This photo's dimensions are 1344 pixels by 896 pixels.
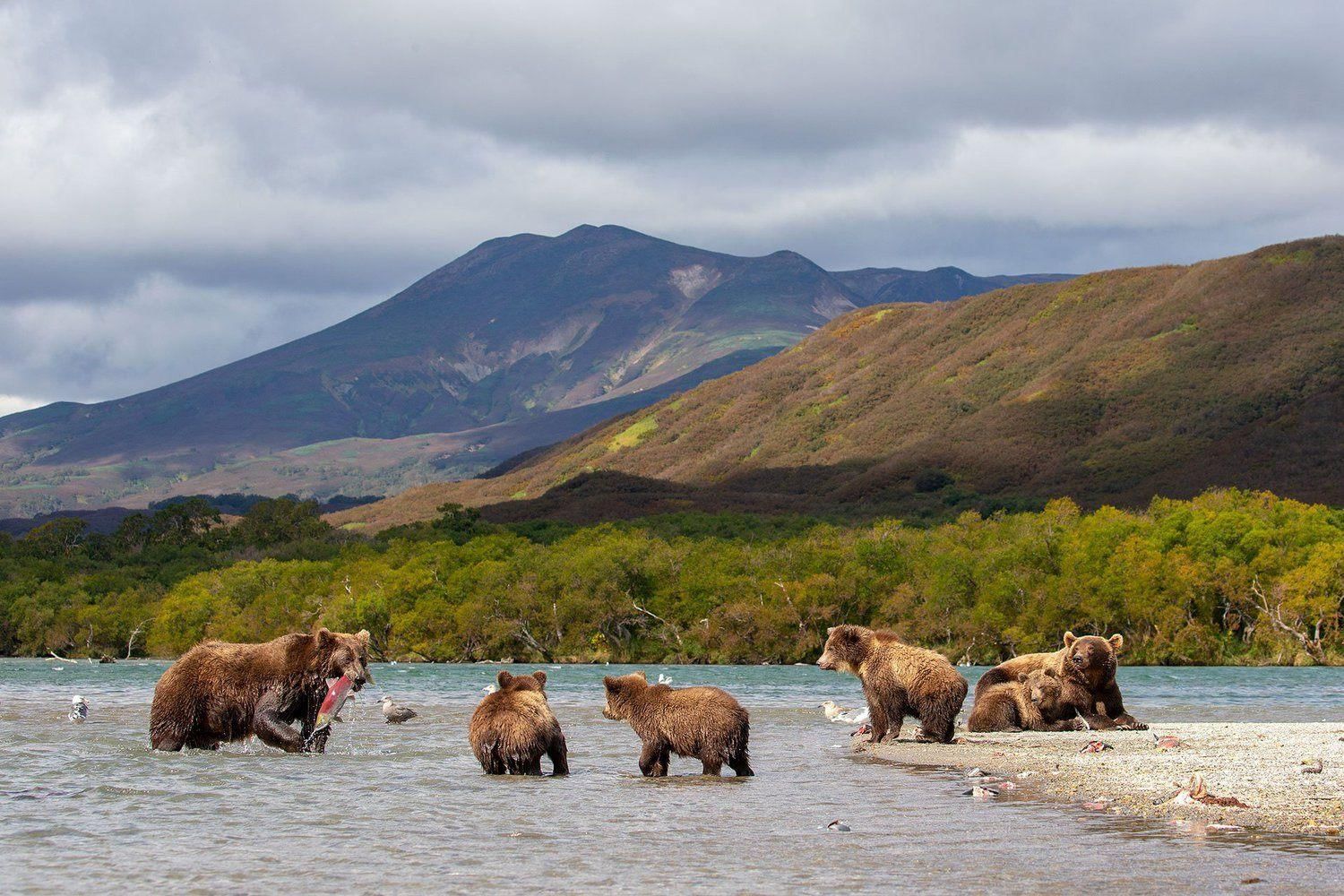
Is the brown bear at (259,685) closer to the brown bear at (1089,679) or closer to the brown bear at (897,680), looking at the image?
the brown bear at (897,680)

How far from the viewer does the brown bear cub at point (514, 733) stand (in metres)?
20.8

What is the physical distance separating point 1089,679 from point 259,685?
14979 millimetres

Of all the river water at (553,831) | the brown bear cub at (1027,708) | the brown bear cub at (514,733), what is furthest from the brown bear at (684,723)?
the brown bear cub at (1027,708)

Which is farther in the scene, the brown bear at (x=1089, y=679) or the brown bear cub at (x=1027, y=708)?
the brown bear cub at (x=1027, y=708)

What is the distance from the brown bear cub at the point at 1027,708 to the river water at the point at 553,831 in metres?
3.22

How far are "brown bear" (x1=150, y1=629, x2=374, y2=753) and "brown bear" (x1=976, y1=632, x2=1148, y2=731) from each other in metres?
12.9

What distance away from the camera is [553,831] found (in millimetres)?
16312

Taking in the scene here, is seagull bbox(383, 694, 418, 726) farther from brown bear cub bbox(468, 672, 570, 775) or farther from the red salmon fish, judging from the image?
brown bear cub bbox(468, 672, 570, 775)

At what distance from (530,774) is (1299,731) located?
50.0ft

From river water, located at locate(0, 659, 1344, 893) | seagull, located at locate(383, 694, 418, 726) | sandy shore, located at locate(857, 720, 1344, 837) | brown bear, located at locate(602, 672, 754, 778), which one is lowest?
seagull, located at locate(383, 694, 418, 726)

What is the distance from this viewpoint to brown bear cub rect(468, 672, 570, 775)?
2083 cm

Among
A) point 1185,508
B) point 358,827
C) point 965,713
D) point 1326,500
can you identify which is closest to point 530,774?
point 358,827

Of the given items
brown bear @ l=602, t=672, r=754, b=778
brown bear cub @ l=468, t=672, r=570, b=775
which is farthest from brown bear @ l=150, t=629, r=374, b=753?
brown bear @ l=602, t=672, r=754, b=778

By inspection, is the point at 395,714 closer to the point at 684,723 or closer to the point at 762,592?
the point at 684,723
